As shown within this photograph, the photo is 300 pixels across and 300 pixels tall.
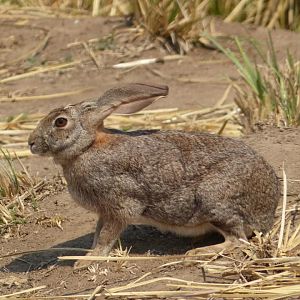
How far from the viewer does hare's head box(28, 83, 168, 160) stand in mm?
5773

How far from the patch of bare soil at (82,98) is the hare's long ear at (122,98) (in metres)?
0.90

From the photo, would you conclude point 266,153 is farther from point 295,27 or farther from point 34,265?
point 295,27

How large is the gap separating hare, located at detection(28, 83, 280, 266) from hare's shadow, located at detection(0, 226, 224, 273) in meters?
0.20

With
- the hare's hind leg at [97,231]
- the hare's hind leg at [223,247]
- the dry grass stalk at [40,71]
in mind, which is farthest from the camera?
the dry grass stalk at [40,71]

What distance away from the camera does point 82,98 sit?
31.3 ft

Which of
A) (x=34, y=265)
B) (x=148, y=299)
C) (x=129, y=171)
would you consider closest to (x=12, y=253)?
(x=34, y=265)

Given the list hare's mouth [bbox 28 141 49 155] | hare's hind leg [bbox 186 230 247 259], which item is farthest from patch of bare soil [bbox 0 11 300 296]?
hare's mouth [bbox 28 141 49 155]

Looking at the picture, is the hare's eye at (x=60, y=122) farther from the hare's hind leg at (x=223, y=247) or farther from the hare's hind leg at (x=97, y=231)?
the hare's hind leg at (x=223, y=247)

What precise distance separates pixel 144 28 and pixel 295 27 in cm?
200

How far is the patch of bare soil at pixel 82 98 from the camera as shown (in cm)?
566

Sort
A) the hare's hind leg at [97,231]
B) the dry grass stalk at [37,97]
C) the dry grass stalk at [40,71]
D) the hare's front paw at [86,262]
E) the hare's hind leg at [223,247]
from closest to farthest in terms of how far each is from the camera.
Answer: the hare's hind leg at [223,247]
the hare's front paw at [86,262]
the hare's hind leg at [97,231]
the dry grass stalk at [37,97]
the dry grass stalk at [40,71]

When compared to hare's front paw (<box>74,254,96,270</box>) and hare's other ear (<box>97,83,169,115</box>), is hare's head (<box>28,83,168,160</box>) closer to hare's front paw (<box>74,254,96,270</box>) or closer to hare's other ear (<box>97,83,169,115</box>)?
hare's other ear (<box>97,83,169,115</box>)

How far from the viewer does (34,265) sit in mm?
6035

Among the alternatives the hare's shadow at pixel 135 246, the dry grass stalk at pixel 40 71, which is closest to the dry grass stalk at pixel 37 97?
the dry grass stalk at pixel 40 71
